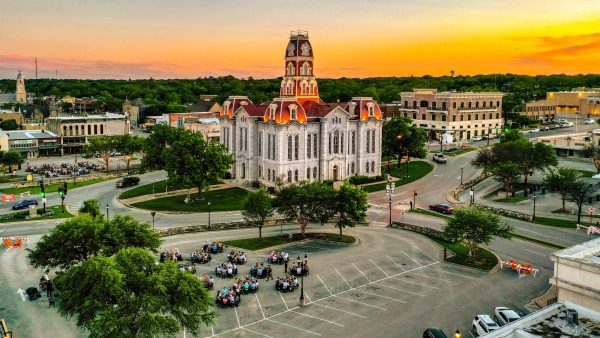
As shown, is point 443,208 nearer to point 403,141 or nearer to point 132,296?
point 403,141

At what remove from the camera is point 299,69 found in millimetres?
96562

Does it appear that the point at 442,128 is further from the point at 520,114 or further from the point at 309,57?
the point at 309,57

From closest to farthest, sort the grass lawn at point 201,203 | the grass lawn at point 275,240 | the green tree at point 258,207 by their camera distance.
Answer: the grass lawn at point 275,240, the green tree at point 258,207, the grass lawn at point 201,203

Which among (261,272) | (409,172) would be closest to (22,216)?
(261,272)

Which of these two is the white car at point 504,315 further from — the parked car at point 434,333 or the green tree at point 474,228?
the green tree at point 474,228

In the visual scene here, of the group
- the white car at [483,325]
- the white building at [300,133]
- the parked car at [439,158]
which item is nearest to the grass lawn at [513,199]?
the white building at [300,133]

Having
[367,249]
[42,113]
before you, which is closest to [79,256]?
[367,249]

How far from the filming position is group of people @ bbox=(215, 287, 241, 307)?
43.2 m

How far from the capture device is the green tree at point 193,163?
259 feet

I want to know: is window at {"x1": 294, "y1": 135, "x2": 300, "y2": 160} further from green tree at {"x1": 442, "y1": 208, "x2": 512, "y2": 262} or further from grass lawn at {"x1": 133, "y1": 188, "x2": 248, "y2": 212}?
green tree at {"x1": 442, "y1": 208, "x2": 512, "y2": 262}

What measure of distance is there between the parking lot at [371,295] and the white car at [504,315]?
2.09 meters

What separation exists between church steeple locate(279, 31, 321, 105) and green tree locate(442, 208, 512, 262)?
47967mm

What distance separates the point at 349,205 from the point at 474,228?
45.1 ft

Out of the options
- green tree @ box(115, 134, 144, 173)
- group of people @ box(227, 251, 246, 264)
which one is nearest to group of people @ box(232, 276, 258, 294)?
group of people @ box(227, 251, 246, 264)
